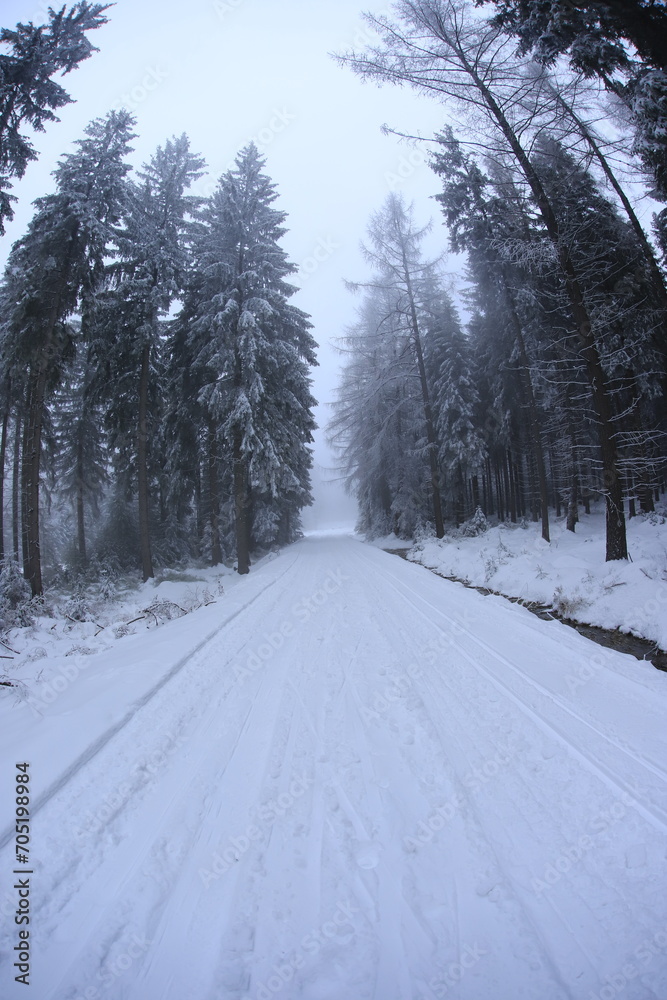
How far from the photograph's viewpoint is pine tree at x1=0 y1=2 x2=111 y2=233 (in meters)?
8.45

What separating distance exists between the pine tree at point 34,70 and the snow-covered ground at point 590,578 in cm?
1452

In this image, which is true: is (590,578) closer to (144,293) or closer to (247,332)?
(247,332)

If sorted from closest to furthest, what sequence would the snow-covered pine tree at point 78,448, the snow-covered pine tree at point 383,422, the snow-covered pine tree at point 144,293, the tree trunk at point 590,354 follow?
the tree trunk at point 590,354 → the snow-covered pine tree at point 144,293 → the snow-covered pine tree at point 383,422 → the snow-covered pine tree at point 78,448

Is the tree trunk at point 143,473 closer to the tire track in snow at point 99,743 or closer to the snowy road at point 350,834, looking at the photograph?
the tire track in snow at point 99,743

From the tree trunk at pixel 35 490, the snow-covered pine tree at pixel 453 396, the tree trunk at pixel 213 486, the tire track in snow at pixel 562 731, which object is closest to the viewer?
the tire track in snow at pixel 562 731

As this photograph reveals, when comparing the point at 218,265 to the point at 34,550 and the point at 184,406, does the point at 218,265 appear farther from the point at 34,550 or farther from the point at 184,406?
the point at 34,550

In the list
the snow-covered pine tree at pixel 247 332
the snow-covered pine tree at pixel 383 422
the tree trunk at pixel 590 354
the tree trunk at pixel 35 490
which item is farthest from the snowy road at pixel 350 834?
the snow-covered pine tree at pixel 383 422

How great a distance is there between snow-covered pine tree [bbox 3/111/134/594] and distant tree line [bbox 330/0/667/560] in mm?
8091

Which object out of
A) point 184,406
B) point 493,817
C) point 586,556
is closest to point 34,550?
point 184,406

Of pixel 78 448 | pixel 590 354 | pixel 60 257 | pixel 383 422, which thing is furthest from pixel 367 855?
pixel 78 448

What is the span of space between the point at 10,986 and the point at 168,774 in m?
1.18

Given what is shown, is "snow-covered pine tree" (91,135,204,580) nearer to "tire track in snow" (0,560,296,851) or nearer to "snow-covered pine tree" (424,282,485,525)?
"tire track in snow" (0,560,296,851)

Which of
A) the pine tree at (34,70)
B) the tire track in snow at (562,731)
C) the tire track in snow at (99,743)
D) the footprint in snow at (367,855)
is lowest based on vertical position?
the tire track in snow at (562,731)

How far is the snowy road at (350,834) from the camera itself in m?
1.49
